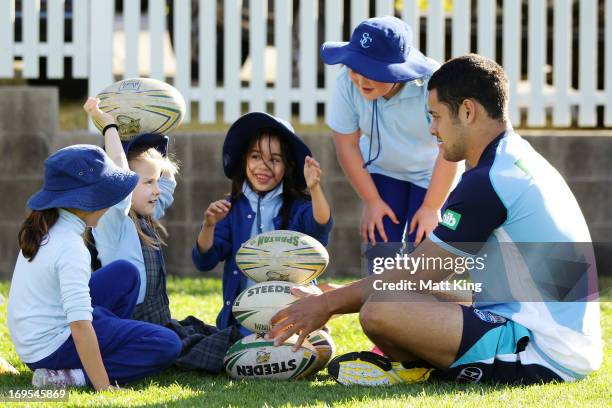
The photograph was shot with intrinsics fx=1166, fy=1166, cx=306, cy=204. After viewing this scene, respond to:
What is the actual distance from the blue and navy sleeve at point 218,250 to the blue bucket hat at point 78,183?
1.16 m

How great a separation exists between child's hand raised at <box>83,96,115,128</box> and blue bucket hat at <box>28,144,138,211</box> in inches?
28.6

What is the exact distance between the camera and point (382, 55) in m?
5.93

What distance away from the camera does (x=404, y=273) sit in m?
4.79

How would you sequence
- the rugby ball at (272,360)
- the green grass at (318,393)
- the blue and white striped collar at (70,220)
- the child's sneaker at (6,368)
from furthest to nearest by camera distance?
the child's sneaker at (6,368), the rugby ball at (272,360), the blue and white striped collar at (70,220), the green grass at (318,393)

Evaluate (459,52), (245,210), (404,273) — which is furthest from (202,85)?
(404,273)

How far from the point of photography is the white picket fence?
9.07 metres

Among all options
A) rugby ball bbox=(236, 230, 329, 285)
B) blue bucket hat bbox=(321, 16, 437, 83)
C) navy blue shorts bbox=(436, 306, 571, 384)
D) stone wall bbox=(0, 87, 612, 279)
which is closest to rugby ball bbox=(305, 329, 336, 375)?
rugby ball bbox=(236, 230, 329, 285)

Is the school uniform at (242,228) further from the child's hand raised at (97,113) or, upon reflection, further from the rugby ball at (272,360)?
the child's hand raised at (97,113)

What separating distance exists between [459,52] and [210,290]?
2.81m

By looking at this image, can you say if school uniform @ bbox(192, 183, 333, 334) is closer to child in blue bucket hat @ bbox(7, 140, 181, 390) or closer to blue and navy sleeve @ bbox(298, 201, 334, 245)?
blue and navy sleeve @ bbox(298, 201, 334, 245)

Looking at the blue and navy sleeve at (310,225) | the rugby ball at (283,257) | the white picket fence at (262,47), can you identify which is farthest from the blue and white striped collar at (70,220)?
the white picket fence at (262,47)

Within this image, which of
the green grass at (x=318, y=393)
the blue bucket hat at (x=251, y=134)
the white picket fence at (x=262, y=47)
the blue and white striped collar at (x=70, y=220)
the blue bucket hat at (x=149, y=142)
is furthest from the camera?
the white picket fence at (x=262, y=47)

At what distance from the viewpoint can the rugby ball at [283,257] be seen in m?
5.38

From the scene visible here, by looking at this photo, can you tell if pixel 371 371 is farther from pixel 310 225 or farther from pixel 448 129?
pixel 310 225
